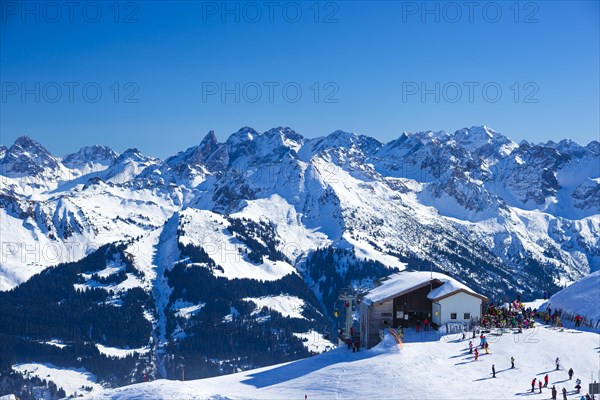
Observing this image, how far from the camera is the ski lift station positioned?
233 feet

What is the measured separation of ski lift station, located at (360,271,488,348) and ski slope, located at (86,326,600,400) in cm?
349

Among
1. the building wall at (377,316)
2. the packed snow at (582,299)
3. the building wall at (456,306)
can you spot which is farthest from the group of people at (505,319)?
the building wall at (377,316)

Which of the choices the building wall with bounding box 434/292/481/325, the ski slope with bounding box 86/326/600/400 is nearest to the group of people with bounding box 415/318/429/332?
the building wall with bounding box 434/292/481/325

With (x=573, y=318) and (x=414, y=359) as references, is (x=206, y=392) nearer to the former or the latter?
(x=414, y=359)

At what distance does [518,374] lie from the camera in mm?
58188

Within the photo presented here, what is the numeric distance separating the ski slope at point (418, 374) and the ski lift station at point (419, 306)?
3491 millimetres

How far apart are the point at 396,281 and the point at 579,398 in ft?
89.4

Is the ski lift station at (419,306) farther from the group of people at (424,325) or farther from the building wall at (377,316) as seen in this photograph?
the group of people at (424,325)

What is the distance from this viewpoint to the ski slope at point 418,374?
55094mm

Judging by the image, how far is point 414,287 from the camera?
72938mm

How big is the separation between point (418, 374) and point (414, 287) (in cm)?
1623

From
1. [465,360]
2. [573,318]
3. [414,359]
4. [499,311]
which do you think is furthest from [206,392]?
[573,318]

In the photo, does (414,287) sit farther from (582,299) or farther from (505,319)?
(582,299)

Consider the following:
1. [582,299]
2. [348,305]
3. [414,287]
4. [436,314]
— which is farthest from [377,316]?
[582,299]
